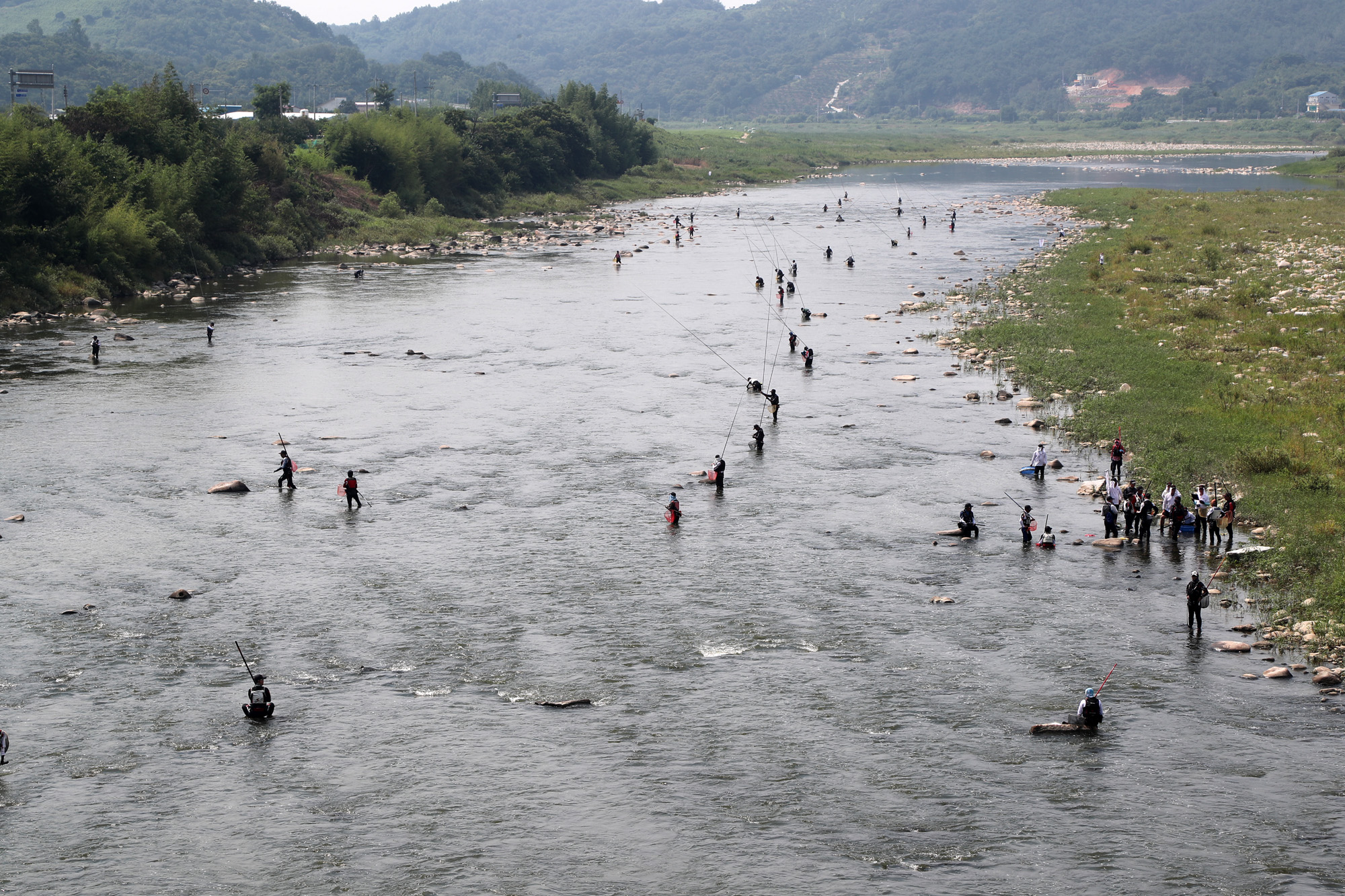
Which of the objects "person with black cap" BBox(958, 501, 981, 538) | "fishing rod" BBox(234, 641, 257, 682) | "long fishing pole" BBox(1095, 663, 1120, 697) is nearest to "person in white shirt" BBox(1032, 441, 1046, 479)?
"person with black cap" BBox(958, 501, 981, 538)

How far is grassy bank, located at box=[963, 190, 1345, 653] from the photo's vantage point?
36.9 metres

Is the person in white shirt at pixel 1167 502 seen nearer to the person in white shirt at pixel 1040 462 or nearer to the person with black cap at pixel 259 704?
the person in white shirt at pixel 1040 462

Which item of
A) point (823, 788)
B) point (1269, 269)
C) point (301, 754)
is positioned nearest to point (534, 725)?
point (301, 754)

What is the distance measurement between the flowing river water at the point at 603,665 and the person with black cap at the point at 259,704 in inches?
10.9

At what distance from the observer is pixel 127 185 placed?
286ft

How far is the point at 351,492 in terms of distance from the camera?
4072 centimetres

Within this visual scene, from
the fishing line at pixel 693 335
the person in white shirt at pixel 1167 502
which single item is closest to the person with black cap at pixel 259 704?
the person in white shirt at pixel 1167 502

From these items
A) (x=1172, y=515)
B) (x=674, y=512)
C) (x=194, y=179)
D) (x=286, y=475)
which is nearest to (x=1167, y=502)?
(x=1172, y=515)

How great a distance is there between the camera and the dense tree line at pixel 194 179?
77438 mm

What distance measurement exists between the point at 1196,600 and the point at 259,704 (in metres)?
22.2

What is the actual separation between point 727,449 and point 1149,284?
133 feet

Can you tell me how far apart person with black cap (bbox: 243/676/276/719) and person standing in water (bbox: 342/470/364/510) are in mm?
13870

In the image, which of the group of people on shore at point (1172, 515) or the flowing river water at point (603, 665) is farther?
the group of people on shore at point (1172, 515)

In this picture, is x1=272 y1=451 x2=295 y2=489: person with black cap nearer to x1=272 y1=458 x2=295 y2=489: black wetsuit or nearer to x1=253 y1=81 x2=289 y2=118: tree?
x1=272 y1=458 x2=295 y2=489: black wetsuit
